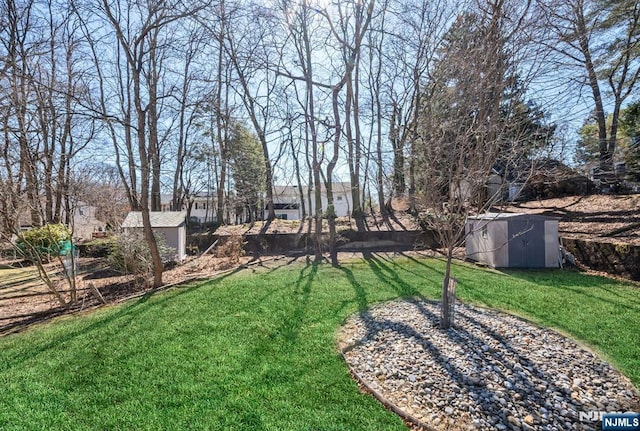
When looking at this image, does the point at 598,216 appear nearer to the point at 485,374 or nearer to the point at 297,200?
the point at 485,374

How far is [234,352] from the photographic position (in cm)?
336

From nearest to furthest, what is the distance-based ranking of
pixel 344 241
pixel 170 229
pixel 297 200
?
pixel 170 229 < pixel 344 241 < pixel 297 200

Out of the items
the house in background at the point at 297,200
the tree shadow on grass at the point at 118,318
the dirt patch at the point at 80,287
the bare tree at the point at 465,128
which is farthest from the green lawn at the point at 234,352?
the house in background at the point at 297,200

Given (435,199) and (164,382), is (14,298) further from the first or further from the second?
(435,199)

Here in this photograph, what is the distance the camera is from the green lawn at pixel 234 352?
2377 millimetres

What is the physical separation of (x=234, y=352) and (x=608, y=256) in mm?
8028

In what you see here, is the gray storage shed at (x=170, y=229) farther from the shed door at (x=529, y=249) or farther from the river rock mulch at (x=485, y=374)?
the shed door at (x=529, y=249)

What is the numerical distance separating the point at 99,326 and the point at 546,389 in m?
5.38

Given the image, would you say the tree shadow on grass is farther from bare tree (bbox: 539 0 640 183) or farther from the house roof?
bare tree (bbox: 539 0 640 183)

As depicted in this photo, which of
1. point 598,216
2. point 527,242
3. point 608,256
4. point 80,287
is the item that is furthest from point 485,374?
point 598,216

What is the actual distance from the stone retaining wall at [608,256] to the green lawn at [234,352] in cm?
84

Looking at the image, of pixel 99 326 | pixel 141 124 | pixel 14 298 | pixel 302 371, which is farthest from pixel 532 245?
pixel 14 298

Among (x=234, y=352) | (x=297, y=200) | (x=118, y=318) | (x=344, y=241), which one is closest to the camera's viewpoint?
(x=234, y=352)

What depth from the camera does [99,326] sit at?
439 cm
